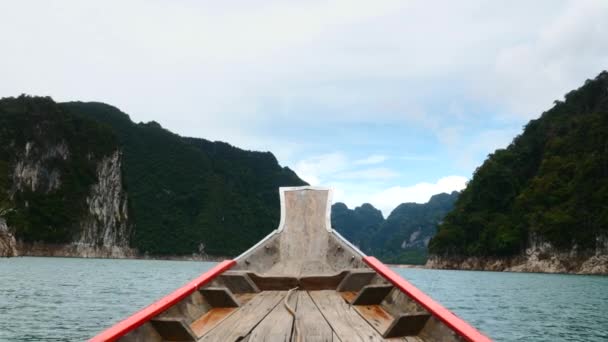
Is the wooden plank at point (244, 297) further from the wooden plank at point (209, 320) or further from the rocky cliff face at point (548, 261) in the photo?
the rocky cliff face at point (548, 261)

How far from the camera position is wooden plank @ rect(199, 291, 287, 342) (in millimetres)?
4434

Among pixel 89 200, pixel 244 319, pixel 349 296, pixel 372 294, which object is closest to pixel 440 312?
pixel 372 294

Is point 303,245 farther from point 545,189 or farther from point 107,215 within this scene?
point 107,215

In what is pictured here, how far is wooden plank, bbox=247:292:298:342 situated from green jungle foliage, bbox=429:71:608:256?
95.5 meters

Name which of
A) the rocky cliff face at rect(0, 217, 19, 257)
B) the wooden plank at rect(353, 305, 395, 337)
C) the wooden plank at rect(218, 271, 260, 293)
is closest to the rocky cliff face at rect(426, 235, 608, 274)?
the wooden plank at rect(218, 271, 260, 293)

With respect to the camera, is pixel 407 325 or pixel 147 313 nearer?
pixel 147 313

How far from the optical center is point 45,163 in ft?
463

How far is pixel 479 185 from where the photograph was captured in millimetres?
128500

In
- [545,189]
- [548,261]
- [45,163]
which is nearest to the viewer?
[548,261]

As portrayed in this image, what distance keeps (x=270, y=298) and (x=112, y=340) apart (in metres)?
2.95

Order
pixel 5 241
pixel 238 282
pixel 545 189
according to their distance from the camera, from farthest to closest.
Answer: pixel 545 189, pixel 5 241, pixel 238 282

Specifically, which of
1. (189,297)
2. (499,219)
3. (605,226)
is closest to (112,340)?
(189,297)

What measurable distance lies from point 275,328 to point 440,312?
141 centimetres

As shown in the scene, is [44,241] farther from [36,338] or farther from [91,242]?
[36,338]
